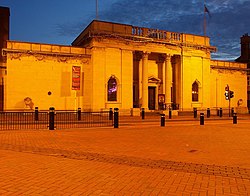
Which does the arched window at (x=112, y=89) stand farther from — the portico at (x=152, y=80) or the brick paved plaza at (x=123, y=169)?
the brick paved plaza at (x=123, y=169)

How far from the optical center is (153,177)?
19.4 ft

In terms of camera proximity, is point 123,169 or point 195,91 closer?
point 123,169

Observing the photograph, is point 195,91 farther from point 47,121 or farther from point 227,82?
point 47,121

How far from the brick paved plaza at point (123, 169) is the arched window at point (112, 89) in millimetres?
22847

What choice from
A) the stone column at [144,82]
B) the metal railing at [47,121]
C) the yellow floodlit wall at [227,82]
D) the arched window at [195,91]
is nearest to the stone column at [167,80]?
the stone column at [144,82]

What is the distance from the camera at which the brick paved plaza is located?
5.07 meters

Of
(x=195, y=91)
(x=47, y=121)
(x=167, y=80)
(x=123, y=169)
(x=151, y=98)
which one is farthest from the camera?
(x=195, y=91)

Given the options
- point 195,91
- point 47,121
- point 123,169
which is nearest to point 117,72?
point 195,91

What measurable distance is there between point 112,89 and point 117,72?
7.35 feet

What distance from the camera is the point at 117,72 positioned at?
3356 centimetres

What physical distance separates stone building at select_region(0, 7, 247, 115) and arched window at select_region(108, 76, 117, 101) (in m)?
0.12

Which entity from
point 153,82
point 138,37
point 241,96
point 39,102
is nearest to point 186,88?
point 153,82

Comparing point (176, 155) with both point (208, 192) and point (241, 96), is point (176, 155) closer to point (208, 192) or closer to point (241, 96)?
point (208, 192)

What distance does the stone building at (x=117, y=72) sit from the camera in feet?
97.2
